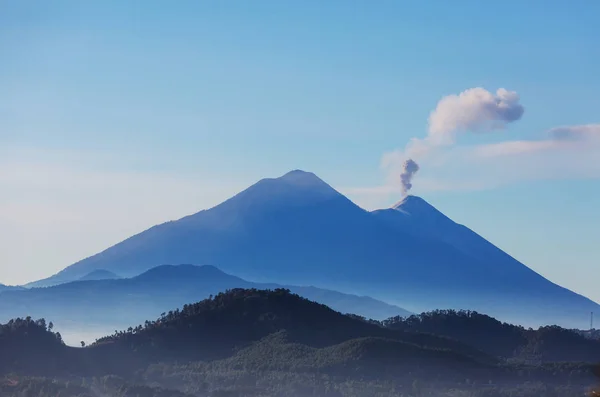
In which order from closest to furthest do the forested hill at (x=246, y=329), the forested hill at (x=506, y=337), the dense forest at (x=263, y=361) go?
the dense forest at (x=263, y=361) → the forested hill at (x=246, y=329) → the forested hill at (x=506, y=337)

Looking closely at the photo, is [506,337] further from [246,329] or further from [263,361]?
[263,361]

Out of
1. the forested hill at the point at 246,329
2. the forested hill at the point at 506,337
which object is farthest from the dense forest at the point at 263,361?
the forested hill at the point at 506,337

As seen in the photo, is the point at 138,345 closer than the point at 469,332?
Yes

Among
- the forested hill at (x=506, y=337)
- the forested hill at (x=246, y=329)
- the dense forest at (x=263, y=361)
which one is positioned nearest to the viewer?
the dense forest at (x=263, y=361)

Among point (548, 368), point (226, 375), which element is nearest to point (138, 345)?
point (226, 375)

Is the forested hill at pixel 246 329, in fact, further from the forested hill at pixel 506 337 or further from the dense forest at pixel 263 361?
the forested hill at pixel 506 337

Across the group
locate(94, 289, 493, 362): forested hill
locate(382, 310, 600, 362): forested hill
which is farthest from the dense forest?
locate(382, 310, 600, 362): forested hill

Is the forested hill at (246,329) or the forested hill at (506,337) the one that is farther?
the forested hill at (506,337)

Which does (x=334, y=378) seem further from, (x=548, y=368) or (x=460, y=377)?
(x=548, y=368)

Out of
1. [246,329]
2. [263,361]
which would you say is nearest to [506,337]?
[246,329]
